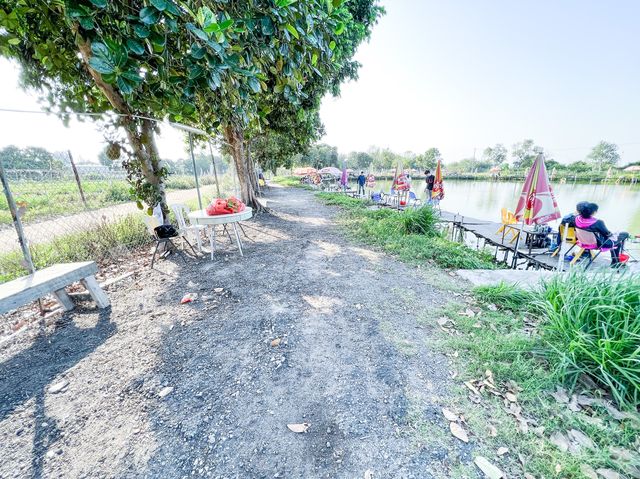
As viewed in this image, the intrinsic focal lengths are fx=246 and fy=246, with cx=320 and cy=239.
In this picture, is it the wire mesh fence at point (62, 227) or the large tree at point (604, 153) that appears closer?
the wire mesh fence at point (62, 227)

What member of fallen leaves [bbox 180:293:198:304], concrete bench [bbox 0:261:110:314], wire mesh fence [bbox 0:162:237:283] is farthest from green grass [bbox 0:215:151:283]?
fallen leaves [bbox 180:293:198:304]

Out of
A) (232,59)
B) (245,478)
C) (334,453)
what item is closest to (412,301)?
(334,453)

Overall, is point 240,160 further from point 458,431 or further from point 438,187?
point 458,431

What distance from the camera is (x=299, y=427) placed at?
147 centimetres

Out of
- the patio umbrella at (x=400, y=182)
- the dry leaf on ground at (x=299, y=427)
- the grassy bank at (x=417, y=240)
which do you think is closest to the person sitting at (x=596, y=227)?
the grassy bank at (x=417, y=240)

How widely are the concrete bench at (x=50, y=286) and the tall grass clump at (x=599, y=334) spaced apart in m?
4.22

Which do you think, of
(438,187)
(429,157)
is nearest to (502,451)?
(438,187)

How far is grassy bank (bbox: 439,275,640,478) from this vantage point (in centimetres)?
128

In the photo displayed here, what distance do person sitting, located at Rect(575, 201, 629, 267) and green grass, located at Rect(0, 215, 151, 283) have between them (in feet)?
27.8

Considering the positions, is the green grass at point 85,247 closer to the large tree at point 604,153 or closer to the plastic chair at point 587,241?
the plastic chair at point 587,241

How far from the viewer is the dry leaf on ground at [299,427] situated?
1.45 m

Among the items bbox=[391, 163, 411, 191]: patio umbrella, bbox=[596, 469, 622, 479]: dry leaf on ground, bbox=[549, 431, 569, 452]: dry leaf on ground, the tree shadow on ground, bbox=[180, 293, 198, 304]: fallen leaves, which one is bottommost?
bbox=[549, 431, 569, 452]: dry leaf on ground

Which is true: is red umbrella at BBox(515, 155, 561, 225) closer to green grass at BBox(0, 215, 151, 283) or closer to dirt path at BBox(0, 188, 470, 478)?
dirt path at BBox(0, 188, 470, 478)

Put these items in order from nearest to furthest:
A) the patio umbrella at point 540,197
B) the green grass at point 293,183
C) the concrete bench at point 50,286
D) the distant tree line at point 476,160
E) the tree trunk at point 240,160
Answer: the concrete bench at point 50,286
the patio umbrella at point 540,197
the tree trunk at point 240,160
the green grass at point 293,183
the distant tree line at point 476,160
